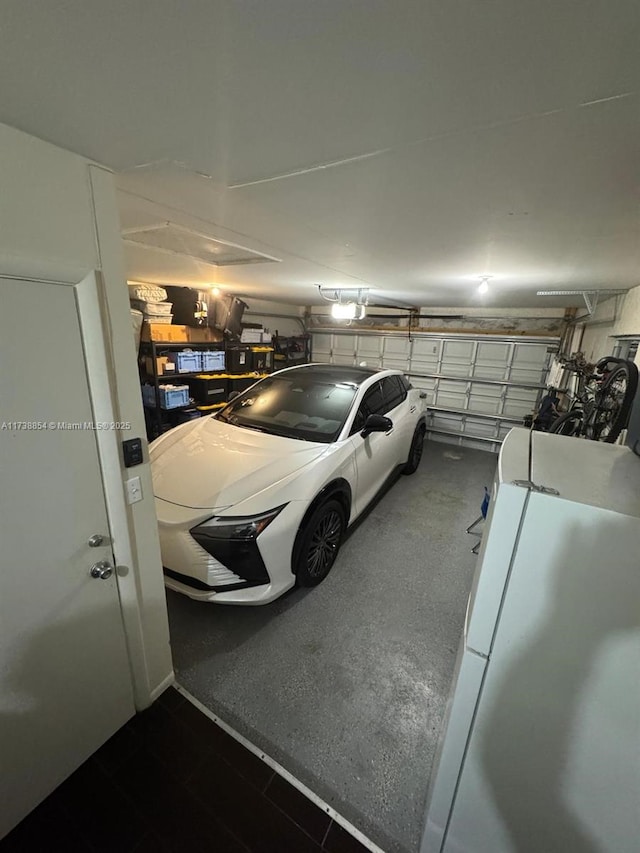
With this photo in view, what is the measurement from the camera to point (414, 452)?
176 inches

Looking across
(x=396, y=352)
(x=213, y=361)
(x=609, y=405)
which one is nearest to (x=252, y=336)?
(x=213, y=361)

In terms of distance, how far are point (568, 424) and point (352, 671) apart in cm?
286

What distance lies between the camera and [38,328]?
3.37 ft

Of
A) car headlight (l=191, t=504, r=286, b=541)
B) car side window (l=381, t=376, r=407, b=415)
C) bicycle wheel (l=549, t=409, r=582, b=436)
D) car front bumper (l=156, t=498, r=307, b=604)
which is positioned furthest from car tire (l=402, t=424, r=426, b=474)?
car headlight (l=191, t=504, r=286, b=541)

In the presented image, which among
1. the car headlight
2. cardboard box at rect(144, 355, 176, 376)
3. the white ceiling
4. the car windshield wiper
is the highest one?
the white ceiling

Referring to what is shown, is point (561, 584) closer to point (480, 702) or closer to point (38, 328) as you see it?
point (480, 702)

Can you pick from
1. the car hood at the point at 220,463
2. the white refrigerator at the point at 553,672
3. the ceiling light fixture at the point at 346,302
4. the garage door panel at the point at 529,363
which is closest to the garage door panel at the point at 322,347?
the ceiling light fixture at the point at 346,302

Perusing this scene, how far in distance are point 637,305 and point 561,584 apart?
2.88 metres

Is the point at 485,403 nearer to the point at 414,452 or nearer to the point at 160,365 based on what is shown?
the point at 414,452

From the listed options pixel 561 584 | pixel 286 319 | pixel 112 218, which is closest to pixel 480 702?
pixel 561 584

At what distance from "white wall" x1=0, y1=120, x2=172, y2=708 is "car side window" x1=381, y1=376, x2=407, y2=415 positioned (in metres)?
2.57

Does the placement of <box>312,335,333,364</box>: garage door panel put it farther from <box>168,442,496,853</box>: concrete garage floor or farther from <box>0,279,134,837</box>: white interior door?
<box>0,279,134,837</box>: white interior door

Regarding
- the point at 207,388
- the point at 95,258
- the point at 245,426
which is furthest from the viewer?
the point at 207,388

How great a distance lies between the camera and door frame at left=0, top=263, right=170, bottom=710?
43.0 inches
